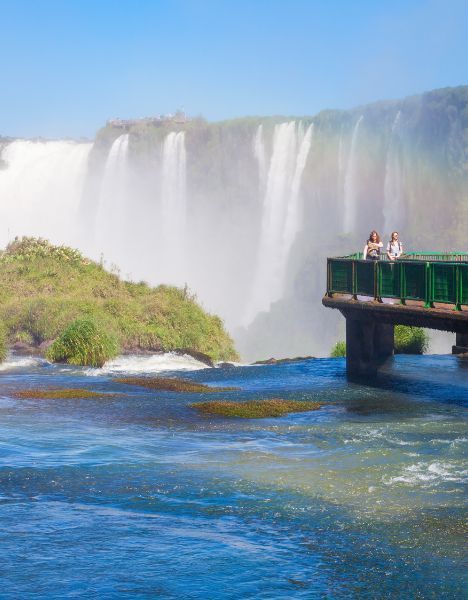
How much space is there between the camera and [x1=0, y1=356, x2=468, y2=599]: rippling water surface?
1278 cm

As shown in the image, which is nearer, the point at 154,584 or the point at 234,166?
the point at 154,584

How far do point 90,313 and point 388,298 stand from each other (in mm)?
16704

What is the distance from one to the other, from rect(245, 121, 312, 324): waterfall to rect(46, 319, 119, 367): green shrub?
71.0m

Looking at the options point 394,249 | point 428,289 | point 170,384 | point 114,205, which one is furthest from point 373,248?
point 114,205

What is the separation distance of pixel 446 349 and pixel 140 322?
50.7m

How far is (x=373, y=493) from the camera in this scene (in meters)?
16.6

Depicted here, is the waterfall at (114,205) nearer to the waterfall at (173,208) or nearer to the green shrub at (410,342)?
the waterfall at (173,208)

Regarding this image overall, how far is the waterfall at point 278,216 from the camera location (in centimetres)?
10625

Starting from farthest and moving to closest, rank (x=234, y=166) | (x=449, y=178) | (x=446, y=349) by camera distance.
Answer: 1. (x=234, y=166)
2. (x=449, y=178)
3. (x=446, y=349)

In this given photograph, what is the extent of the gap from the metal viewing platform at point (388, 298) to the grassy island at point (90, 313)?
8.88 meters

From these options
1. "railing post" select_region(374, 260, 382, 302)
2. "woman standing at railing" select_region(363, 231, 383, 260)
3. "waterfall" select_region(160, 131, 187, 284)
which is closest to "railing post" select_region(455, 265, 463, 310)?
"railing post" select_region(374, 260, 382, 302)

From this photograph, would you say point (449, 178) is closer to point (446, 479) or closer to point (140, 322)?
point (140, 322)

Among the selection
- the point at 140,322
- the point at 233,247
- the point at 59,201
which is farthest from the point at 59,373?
the point at 59,201

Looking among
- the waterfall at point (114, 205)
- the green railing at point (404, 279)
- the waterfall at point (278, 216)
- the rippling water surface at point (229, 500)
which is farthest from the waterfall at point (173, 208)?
the rippling water surface at point (229, 500)
